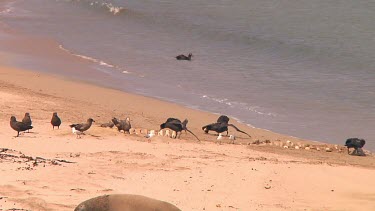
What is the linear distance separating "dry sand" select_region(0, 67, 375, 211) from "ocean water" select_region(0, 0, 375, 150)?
276 centimetres

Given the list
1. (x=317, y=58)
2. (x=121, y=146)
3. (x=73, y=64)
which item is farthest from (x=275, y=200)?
(x=317, y=58)

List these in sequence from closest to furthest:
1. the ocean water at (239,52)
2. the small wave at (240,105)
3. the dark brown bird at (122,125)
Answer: the dark brown bird at (122,125), the small wave at (240,105), the ocean water at (239,52)

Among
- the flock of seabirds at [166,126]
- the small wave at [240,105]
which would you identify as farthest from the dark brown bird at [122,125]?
the small wave at [240,105]

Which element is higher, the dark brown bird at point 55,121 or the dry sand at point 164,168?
the dark brown bird at point 55,121

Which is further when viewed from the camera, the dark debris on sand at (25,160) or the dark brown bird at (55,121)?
the dark brown bird at (55,121)

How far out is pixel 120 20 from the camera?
32688 mm

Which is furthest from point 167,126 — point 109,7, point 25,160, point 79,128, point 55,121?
point 109,7

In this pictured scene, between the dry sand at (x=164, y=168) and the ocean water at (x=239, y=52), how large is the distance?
2757 mm

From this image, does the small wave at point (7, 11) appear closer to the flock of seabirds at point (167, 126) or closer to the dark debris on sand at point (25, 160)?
the flock of seabirds at point (167, 126)

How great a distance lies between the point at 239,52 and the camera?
26734mm

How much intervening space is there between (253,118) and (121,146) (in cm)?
561

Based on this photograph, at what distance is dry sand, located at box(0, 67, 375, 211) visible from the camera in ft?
34.6

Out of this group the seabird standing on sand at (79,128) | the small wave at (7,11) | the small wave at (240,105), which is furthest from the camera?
the small wave at (7,11)

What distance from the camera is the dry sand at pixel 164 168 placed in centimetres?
1054
